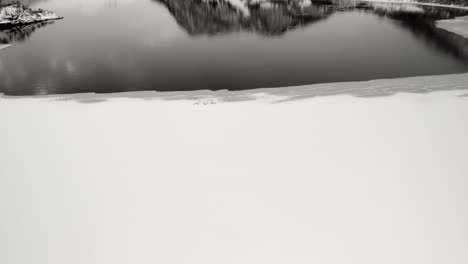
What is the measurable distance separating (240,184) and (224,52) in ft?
74.5

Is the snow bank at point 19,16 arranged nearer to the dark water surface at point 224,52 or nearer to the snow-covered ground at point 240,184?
the dark water surface at point 224,52

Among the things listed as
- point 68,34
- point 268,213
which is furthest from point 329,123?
point 68,34

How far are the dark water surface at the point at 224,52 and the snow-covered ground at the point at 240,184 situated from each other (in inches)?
307

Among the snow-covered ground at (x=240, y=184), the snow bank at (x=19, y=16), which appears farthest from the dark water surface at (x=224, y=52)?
the snow-covered ground at (x=240, y=184)

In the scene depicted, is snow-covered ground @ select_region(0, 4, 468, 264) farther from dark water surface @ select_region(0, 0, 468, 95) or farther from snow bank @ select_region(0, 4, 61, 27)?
snow bank @ select_region(0, 4, 61, 27)

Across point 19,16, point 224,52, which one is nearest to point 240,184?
point 224,52

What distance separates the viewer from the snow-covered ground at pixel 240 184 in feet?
21.0

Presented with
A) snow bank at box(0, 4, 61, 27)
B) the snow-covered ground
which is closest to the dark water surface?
snow bank at box(0, 4, 61, 27)

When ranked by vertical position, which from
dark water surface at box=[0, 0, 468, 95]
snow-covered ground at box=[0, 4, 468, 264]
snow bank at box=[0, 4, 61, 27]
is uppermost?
snow bank at box=[0, 4, 61, 27]

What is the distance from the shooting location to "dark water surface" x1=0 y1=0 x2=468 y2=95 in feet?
70.6

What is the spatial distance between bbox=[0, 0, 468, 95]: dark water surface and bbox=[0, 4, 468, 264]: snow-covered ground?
25.6ft

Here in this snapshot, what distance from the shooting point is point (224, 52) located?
29.5m

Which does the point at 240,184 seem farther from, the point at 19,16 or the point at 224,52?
the point at 19,16

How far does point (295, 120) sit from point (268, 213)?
5613 mm
